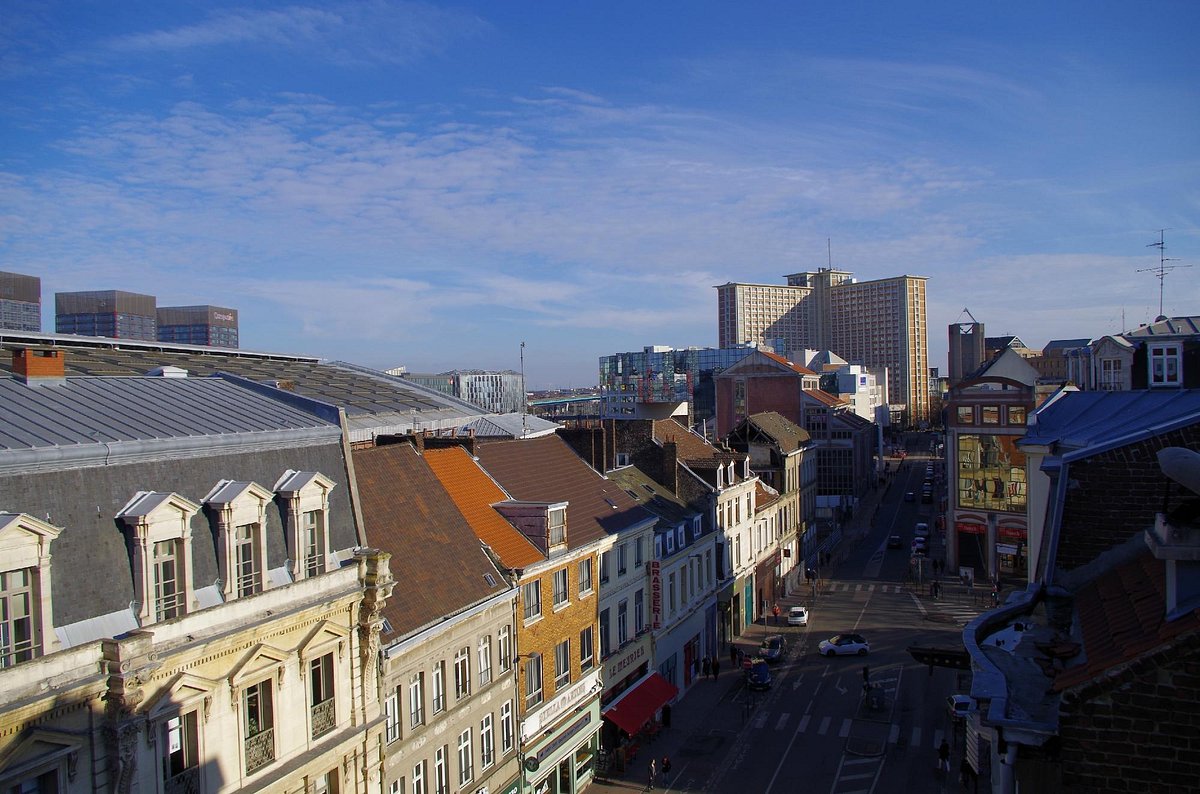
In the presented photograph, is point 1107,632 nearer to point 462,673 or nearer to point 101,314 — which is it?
point 462,673

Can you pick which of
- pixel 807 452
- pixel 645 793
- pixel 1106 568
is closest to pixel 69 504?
pixel 1106 568

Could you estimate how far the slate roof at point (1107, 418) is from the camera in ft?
46.4

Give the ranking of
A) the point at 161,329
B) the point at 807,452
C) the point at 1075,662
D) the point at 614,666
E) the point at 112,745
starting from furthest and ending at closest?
the point at 161,329
the point at 807,452
the point at 614,666
the point at 112,745
the point at 1075,662

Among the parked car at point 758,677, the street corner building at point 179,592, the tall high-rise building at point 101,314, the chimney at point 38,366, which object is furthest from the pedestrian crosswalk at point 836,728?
the tall high-rise building at point 101,314

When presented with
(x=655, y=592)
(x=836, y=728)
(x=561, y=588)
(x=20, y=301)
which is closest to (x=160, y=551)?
(x=561, y=588)

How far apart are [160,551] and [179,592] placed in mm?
781

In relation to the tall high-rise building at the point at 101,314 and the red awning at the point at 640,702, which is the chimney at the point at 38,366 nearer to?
the red awning at the point at 640,702

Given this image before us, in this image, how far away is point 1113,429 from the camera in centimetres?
1641

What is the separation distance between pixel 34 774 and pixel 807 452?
65.6 metres

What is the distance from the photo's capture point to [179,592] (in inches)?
560

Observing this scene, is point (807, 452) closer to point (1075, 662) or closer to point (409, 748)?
point (409, 748)

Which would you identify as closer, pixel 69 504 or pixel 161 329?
pixel 69 504

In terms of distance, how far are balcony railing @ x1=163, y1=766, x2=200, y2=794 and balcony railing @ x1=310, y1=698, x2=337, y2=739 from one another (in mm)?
3022

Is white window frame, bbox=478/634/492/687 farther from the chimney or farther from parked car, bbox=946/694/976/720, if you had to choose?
parked car, bbox=946/694/976/720
